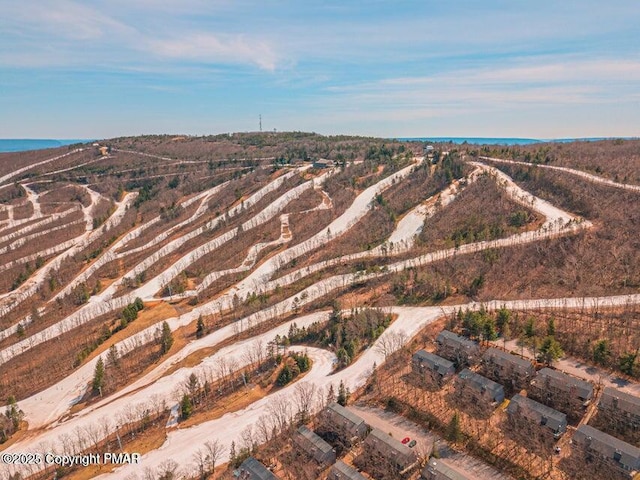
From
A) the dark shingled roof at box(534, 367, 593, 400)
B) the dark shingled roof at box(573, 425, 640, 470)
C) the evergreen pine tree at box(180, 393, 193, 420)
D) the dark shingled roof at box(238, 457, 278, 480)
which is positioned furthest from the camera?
the evergreen pine tree at box(180, 393, 193, 420)

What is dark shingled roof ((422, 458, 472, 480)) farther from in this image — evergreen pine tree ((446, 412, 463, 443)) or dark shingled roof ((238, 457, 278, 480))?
dark shingled roof ((238, 457, 278, 480))

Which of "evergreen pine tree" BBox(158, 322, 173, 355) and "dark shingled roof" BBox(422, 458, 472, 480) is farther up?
"dark shingled roof" BBox(422, 458, 472, 480)

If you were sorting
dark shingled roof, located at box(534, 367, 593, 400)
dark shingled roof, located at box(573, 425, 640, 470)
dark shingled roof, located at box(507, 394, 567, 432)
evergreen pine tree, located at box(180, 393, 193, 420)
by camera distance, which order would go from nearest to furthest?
dark shingled roof, located at box(573, 425, 640, 470), dark shingled roof, located at box(507, 394, 567, 432), dark shingled roof, located at box(534, 367, 593, 400), evergreen pine tree, located at box(180, 393, 193, 420)

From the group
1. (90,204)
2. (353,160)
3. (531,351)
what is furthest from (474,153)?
(90,204)

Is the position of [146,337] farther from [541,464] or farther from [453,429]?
[541,464]

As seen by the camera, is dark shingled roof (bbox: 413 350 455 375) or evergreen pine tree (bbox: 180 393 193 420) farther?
evergreen pine tree (bbox: 180 393 193 420)

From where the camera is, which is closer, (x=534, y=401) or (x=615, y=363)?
(x=534, y=401)

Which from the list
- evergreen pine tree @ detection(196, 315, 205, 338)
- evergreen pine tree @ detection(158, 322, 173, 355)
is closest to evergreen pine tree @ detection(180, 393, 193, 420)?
evergreen pine tree @ detection(158, 322, 173, 355)

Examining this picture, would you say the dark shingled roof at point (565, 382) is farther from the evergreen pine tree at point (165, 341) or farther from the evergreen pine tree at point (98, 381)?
the evergreen pine tree at point (98, 381)
